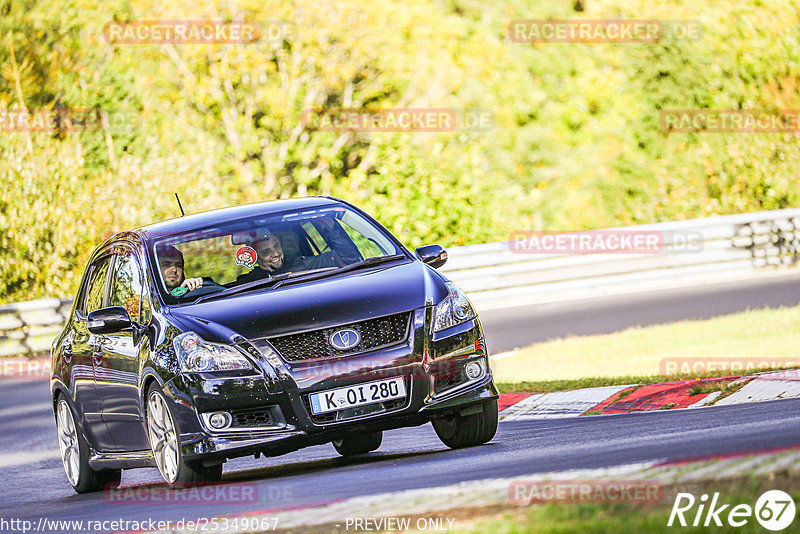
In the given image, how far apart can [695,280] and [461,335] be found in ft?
46.3

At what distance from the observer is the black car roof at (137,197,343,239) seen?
29.5 ft

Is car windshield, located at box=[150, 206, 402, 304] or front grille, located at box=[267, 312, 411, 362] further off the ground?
car windshield, located at box=[150, 206, 402, 304]

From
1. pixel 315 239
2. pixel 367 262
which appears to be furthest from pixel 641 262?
pixel 367 262

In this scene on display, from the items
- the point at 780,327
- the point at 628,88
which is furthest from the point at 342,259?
the point at 628,88

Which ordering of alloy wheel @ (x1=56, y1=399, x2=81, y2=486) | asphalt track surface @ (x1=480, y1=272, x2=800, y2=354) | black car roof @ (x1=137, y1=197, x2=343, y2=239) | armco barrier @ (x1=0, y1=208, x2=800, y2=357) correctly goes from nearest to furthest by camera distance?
black car roof @ (x1=137, y1=197, x2=343, y2=239) → alloy wheel @ (x1=56, y1=399, x2=81, y2=486) → asphalt track surface @ (x1=480, y1=272, x2=800, y2=354) → armco barrier @ (x1=0, y1=208, x2=800, y2=357)

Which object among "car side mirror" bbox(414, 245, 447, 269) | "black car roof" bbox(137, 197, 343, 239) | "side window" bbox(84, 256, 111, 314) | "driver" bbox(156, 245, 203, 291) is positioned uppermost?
"black car roof" bbox(137, 197, 343, 239)

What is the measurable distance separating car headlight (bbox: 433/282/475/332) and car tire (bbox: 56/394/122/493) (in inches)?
114

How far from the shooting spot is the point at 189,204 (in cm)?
2611
